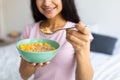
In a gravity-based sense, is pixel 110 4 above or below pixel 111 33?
above

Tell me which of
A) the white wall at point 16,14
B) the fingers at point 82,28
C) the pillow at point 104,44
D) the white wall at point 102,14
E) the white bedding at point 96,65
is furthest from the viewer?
the white wall at point 16,14

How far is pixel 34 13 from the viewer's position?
1276mm

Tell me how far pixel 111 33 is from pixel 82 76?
160 cm

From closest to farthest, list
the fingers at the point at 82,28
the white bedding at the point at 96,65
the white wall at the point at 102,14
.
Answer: the fingers at the point at 82,28
the white bedding at the point at 96,65
the white wall at the point at 102,14

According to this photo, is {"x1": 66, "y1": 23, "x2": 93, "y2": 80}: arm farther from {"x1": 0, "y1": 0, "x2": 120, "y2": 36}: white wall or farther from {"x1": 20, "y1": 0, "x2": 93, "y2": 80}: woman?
{"x1": 0, "y1": 0, "x2": 120, "y2": 36}: white wall

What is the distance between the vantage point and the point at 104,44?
7.48 ft

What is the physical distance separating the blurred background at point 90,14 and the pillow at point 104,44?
171 mm

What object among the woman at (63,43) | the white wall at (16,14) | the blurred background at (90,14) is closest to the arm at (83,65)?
the woman at (63,43)

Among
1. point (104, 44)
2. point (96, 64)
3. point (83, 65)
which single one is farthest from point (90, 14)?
point (83, 65)

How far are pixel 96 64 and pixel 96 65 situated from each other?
2 cm

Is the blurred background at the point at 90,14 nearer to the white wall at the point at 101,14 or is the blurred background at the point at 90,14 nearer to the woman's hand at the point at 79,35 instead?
the white wall at the point at 101,14

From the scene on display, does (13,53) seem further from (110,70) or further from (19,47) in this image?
(19,47)

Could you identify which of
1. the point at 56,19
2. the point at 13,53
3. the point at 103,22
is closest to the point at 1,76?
the point at 13,53

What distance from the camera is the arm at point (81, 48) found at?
0.87m
